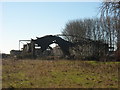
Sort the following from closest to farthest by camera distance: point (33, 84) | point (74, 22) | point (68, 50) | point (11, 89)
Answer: point (11, 89) < point (33, 84) < point (68, 50) < point (74, 22)

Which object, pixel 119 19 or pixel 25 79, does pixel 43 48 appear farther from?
pixel 25 79

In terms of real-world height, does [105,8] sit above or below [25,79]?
above

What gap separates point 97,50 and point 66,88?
96.9 feet

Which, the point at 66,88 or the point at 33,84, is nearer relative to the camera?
the point at 66,88

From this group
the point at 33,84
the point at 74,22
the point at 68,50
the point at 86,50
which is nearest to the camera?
the point at 33,84

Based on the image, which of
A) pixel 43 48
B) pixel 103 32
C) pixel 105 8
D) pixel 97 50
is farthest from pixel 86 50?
pixel 103 32

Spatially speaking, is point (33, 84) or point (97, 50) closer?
point (33, 84)

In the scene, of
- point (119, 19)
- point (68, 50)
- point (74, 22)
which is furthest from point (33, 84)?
point (74, 22)

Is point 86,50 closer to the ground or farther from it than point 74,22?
closer to the ground

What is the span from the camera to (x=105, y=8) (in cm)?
1833

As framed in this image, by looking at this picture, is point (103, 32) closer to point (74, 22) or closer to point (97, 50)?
point (74, 22)

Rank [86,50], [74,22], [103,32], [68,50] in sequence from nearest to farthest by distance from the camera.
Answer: [86,50]
[68,50]
[103,32]
[74,22]

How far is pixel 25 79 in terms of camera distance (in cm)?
1184

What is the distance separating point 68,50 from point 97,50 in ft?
17.7
